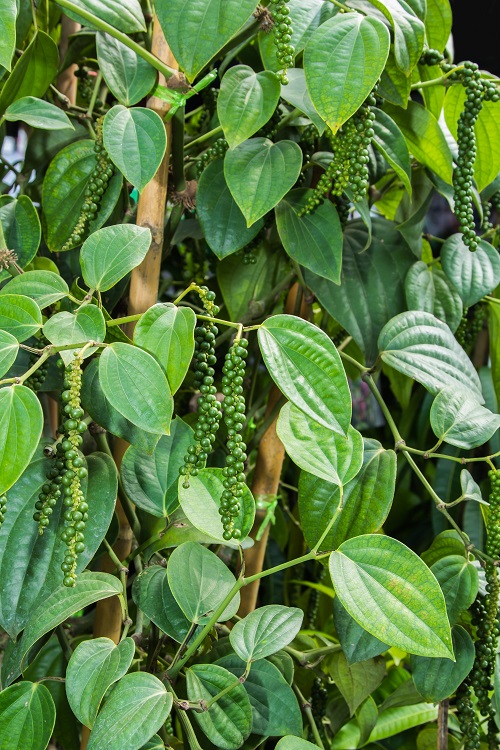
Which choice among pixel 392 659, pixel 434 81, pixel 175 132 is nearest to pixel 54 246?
pixel 175 132

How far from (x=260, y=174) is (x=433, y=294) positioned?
0.91 feet

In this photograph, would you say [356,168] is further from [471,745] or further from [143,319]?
[471,745]

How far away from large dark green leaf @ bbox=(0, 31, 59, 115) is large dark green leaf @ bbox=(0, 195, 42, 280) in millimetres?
110

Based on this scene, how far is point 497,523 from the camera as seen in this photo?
62 centimetres

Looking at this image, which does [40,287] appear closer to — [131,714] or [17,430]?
[17,430]

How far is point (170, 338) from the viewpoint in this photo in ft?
1.69

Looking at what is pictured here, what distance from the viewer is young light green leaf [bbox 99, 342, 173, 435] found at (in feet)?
1.59

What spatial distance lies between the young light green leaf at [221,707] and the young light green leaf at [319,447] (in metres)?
0.18

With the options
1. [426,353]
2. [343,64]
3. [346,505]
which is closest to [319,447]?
[346,505]

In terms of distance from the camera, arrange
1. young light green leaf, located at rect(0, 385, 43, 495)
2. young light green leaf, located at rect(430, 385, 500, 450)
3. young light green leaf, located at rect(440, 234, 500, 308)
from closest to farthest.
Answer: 1. young light green leaf, located at rect(0, 385, 43, 495)
2. young light green leaf, located at rect(430, 385, 500, 450)
3. young light green leaf, located at rect(440, 234, 500, 308)

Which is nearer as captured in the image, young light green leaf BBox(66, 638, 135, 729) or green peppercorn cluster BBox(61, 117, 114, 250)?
young light green leaf BBox(66, 638, 135, 729)

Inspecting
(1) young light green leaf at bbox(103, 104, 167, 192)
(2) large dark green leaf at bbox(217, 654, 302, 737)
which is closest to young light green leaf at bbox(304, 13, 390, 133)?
(1) young light green leaf at bbox(103, 104, 167, 192)

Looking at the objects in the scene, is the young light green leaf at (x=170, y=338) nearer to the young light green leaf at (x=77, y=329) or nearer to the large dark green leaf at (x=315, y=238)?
the young light green leaf at (x=77, y=329)

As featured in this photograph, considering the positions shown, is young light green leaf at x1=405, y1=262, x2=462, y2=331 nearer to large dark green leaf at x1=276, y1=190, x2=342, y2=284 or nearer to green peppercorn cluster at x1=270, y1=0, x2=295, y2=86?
large dark green leaf at x1=276, y1=190, x2=342, y2=284
